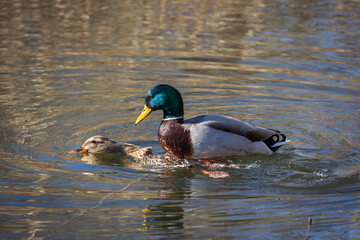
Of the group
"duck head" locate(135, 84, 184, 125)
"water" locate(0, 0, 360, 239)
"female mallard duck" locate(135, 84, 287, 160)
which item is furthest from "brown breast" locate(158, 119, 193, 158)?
"water" locate(0, 0, 360, 239)

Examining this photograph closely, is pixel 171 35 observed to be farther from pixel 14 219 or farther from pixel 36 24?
pixel 14 219

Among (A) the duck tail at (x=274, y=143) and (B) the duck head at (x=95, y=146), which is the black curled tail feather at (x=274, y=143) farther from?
(B) the duck head at (x=95, y=146)

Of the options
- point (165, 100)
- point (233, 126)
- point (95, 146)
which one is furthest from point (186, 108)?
point (95, 146)

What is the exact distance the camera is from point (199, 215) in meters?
5.40

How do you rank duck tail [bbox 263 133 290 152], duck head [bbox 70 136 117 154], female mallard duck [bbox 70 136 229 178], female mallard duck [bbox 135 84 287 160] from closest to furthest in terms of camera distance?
female mallard duck [bbox 70 136 229 178] < female mallard duck [bbox 135 84 287 160] < duck head [bbox 70 136 117 154] < duck tail [bbox 263 133 290 152]

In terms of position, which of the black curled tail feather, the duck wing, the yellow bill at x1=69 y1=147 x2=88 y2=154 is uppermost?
the duck wing

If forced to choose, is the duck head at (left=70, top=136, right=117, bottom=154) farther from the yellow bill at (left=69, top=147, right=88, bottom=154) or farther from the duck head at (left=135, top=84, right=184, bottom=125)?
the duck head at (left=135, top=84, right=184, bottom=125)

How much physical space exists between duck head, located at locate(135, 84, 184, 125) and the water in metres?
0.65

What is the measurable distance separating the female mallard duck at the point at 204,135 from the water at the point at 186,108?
0.76 ft

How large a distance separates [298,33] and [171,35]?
2.90 metres

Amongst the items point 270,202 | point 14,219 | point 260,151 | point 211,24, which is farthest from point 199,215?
point 211,24

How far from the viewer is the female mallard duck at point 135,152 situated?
6.88 metres

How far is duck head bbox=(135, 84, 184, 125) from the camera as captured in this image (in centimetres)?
727

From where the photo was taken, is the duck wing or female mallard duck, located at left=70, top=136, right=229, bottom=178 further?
the duck wing
